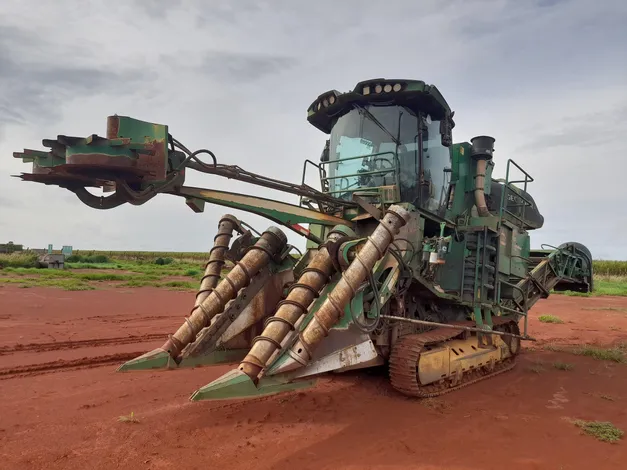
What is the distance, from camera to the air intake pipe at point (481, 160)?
7.84 m

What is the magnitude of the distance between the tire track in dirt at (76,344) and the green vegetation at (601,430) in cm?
847

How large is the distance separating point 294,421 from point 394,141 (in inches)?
165

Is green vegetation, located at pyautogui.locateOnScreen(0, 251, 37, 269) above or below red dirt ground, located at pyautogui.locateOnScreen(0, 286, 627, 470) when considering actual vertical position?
above

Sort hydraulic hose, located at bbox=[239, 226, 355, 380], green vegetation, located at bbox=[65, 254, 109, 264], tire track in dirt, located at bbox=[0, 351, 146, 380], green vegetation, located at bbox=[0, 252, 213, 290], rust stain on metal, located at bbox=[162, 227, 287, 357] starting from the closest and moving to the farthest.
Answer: hydraulic hose, located at bbox=[239, 226, 355, 380] < rust stain on metal, located at bbox=[162, 227, 287, 357] < tire track in dirt, located at bbox=[0, 351, 146, 380] < green vegetation, located at bbox=[0, 252, 213, 290] < green vegetation, located at bbox=[65, 254, 109, 264]

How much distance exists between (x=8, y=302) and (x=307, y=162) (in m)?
13.6

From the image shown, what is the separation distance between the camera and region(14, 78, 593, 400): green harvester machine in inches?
177

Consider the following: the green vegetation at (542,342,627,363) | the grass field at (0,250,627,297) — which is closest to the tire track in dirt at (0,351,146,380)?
the green vegetation at (542,342,627,363)

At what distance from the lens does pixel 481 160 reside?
7922mm

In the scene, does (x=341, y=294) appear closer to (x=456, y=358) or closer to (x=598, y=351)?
(x=456, y=358)

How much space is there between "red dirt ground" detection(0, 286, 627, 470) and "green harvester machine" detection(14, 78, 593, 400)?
1.89 ft

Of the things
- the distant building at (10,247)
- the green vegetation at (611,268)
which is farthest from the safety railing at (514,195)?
the distant building at (10,247)

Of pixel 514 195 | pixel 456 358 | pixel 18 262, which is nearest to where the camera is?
pixel 456 358

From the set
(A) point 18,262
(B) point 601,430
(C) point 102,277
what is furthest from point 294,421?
(A) point 18,262

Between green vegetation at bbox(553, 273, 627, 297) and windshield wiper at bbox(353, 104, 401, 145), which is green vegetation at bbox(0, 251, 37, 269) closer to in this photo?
windshield wiper at bbox(353, 104, 401, 145)
